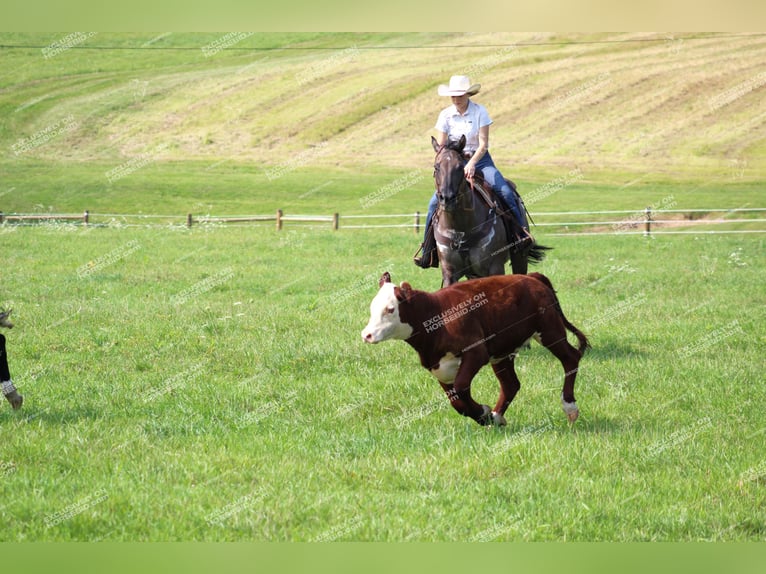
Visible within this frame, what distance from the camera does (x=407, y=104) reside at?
6588 cm

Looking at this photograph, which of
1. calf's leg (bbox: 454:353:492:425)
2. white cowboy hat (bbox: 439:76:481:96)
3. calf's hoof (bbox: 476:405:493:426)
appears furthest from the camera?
white cowboy hat (bbox: 439:76:481:96)

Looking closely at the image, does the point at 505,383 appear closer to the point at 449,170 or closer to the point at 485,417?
the point at 485,417

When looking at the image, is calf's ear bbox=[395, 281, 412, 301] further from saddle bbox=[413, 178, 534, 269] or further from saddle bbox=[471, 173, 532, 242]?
saddle bbox=[471, 173, 532, 242]

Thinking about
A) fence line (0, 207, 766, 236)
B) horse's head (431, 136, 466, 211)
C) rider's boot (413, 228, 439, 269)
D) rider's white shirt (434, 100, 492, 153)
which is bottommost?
fence line (0, 207, 766, 236)

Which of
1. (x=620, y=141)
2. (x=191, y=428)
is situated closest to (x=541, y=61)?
(x=620, y=141)

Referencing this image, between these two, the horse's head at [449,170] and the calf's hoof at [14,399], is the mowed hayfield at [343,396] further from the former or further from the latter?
the horse's head at [449,170]

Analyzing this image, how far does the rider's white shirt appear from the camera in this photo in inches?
454

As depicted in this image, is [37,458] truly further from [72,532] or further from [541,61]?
[541,61]

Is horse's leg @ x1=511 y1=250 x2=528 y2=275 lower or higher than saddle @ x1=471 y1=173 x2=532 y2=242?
lower

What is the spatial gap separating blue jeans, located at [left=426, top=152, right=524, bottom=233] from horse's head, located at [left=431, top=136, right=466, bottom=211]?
1.18 meters

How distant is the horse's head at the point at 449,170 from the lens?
424 inches

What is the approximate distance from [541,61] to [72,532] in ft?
229

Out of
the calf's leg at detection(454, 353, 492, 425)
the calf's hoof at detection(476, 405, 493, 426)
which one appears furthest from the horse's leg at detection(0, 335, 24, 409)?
the calf's hoof at detection(476, 405, 493, 426)

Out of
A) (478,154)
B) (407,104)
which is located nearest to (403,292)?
(478,154)
